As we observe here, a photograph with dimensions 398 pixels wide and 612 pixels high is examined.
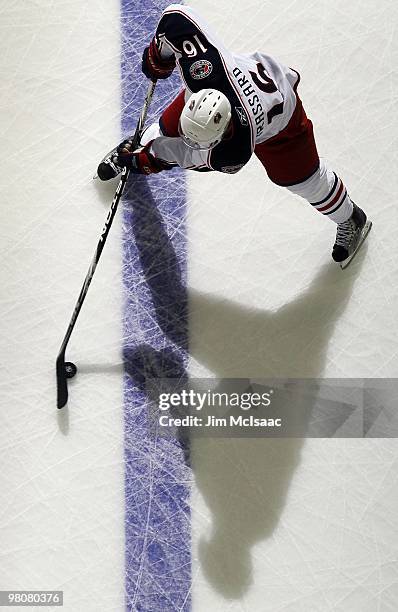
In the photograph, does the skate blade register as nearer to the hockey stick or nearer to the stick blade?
the hockey stick

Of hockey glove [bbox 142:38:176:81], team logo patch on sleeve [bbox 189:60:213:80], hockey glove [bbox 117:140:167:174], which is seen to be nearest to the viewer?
team logo patch on sleeve [bbox 189:60:213:80]

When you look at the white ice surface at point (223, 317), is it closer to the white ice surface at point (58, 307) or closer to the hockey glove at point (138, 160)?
the white ice surface at point (58, 307)

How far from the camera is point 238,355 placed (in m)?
2.94

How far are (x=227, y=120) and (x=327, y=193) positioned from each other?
22.4 inches

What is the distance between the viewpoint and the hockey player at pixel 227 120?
2.33 metres

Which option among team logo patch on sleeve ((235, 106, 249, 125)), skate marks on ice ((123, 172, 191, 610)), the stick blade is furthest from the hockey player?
the stick blade

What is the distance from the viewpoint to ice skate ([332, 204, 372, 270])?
288 cm

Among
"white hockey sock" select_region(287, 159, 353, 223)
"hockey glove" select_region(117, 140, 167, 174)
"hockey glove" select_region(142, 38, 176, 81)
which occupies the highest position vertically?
"hockey glove" select_region(142, 38, 176, 81)

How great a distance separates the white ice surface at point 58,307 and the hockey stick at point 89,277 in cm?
4

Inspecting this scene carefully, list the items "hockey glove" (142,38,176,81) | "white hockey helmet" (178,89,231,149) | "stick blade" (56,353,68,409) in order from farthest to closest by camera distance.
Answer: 1. "stick blade" (56,353,68,409)
2. "hockey glove" (142,38,176,81)
3. "white hockey helmet" (178,89,231,149)

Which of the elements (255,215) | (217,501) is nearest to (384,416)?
(217,501)

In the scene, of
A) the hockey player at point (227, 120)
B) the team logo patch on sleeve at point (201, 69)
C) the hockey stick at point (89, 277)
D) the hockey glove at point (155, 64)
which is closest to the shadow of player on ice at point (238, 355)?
the hockey stick at point (89, 277)

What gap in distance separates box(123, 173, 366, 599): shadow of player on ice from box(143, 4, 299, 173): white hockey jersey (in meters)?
0.57

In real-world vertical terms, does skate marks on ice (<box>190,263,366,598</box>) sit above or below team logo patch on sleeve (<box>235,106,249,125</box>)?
below
